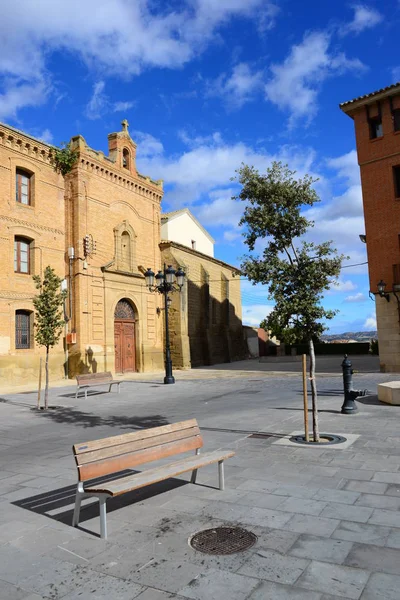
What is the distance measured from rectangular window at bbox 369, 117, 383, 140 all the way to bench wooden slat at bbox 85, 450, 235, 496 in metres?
20.9

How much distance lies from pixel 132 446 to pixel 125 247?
22992 mm

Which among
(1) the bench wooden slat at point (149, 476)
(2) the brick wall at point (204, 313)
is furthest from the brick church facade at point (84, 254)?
(1) the bench wooden slat at point (149, 476)

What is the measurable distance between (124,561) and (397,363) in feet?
63.7

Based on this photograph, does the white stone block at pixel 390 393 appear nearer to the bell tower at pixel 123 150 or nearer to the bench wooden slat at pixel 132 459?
the bench wooden slat at pixel 132 459

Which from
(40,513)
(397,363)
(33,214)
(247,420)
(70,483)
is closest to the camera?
(40,513)

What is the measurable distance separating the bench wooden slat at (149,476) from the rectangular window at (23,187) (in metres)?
19.6

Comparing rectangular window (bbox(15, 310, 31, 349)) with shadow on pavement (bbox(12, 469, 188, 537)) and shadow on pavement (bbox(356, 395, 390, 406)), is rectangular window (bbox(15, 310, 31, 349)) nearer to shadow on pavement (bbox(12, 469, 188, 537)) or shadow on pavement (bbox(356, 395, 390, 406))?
shadow on pavement (bbox(356, 395, 390, 406))

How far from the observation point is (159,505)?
473cm

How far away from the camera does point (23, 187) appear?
864 inches

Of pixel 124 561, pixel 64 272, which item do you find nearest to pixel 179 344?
pixel 64 272

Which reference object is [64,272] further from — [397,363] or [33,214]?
[397,363]

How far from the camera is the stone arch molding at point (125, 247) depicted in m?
25.9

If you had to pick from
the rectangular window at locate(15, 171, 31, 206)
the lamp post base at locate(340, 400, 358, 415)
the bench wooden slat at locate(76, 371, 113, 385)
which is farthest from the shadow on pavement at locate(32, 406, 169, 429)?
the rectangular window at locate(15, 171, 31, 206)

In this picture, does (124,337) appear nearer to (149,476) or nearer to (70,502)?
(70,502)
